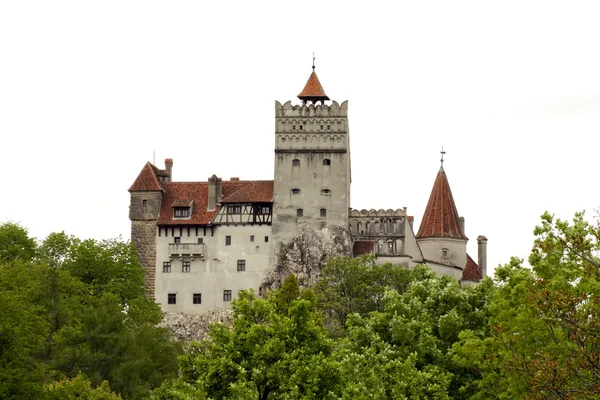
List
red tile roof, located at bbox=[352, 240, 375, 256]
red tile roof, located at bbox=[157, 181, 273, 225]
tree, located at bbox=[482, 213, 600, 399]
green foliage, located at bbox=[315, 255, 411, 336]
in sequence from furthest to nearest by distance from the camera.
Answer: red tile roof, located at bbox=[157, 181, 273, 225]
red tile roof, located at bbox=[352, 240, 375, 256]
green foliage, located at bbox=[315, 255, 411, 336]
tree, located at bbox=[482, 213, 600, 399]

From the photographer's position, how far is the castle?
9725 centimetres

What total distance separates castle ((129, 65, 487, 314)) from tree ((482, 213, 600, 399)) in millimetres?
50686

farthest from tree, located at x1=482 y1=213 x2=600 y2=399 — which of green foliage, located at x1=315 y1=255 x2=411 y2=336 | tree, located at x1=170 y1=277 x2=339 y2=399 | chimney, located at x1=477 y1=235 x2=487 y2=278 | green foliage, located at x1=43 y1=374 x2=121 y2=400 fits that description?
chimney, located at x1=477 y1=235 x2=487 y2=278

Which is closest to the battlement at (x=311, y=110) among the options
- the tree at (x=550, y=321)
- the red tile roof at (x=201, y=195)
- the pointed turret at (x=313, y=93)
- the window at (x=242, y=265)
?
the pointed turret at (x=313, y=93)

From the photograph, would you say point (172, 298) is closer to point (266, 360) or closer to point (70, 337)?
point (70, 337)

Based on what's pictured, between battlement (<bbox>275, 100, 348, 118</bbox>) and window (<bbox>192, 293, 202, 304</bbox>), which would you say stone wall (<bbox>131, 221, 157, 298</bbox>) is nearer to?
window (<bbox>192, 293, 202, 304</bbox>)

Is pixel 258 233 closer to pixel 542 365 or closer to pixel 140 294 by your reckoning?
pixel 140 294

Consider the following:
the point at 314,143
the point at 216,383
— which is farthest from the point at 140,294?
the point at 216,383

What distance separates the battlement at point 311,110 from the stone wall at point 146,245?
43.2 feet

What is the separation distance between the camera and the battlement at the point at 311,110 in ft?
327

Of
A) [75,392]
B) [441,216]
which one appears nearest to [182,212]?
[441,216]

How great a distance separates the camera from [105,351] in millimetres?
62688

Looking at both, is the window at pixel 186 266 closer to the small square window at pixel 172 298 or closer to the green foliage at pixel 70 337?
the small square window at pixel 172 298

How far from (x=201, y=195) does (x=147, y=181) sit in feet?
14.5
